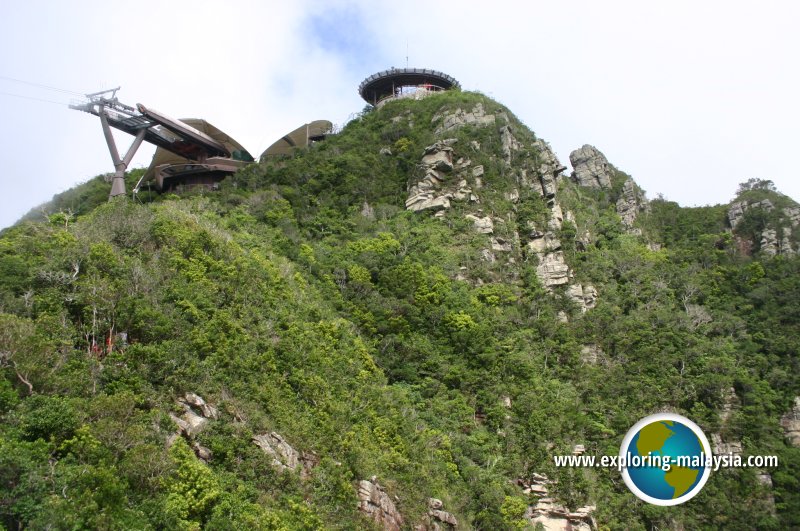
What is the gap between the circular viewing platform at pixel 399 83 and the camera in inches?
2625

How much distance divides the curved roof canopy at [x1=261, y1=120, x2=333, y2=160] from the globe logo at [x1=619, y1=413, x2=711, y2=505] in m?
35.1

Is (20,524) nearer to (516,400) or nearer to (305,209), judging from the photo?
(516,400)

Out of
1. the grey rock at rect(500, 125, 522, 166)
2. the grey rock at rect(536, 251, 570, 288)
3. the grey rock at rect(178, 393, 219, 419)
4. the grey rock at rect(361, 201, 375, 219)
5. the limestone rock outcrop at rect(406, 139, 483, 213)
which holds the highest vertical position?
the grey rock at rect(500, 125, 522, 166)

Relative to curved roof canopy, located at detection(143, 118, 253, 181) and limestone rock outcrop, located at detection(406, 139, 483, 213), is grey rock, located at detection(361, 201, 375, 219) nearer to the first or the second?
limestone rock outcrop, located at detection(406, 139, 483, 213)

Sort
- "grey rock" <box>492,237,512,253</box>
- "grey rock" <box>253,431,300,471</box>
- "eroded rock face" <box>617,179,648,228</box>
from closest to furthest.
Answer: "grey rock" <box>253,431,300,471</box> → "grey rock" <box>492,237,512,253</box> → "eroded rock face" <box>617,179,648,228</box>

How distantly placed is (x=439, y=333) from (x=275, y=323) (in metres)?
11.0

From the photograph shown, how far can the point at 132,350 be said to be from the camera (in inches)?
871

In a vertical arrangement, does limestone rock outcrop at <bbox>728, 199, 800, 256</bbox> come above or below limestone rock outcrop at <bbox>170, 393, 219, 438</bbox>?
above

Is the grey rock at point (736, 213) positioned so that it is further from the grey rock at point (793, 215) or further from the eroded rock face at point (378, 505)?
the eroded rock face at point (378, 505)

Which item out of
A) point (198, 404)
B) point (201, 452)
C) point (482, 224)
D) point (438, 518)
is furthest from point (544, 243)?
point (201, 452)

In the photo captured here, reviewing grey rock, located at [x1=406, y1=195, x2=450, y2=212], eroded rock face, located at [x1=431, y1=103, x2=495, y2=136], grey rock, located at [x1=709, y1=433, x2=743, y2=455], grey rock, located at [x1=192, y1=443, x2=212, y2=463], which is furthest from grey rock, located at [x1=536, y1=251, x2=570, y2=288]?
grey rock, located at [x1=192, y1=443, x2=212, y2=463]

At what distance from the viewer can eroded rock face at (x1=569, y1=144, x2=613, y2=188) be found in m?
68.9

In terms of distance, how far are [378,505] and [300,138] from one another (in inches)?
1639

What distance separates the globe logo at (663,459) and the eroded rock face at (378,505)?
13.9m
